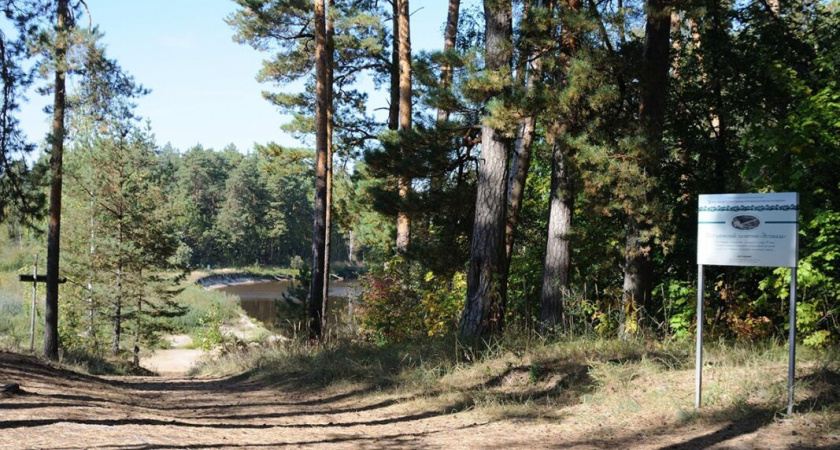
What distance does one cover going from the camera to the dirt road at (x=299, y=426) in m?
5.23

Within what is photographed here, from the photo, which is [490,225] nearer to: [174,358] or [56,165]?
[56,165]

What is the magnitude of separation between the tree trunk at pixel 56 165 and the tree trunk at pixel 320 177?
5.67 m

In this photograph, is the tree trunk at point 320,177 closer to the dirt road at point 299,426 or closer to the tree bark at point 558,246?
the dirt road at point 299,426

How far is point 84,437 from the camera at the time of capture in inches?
209

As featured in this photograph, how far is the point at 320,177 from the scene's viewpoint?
57.6ft

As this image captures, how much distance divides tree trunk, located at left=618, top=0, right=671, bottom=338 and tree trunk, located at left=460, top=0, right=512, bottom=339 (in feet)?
5.84

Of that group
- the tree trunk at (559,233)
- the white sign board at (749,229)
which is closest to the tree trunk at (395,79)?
the tree trunk at (559,233)

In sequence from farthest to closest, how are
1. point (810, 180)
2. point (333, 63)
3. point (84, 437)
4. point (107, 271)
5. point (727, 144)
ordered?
point (107, 271) < point (333, 63) < point (727, 144) < point (810, 180) < point (84, 437)

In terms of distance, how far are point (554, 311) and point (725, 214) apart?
453cm

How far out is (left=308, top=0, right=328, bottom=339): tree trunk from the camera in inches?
677

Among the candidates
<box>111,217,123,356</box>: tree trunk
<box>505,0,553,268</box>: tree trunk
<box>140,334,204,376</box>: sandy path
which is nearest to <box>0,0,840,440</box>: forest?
<box>505,0,553,268</box>: tree trunk

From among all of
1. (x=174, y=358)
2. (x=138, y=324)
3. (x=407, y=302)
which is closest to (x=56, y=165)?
(x=407, y=302)

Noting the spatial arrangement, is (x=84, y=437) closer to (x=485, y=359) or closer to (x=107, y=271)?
(x=485, y=359)

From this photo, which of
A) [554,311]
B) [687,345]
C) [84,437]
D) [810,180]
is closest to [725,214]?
[687,345]
